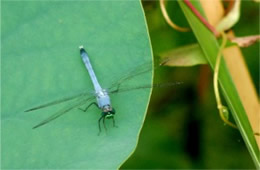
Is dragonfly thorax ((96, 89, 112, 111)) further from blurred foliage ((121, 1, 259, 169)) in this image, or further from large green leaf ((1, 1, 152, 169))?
blurred foliage ((121, 1, 259, 169))

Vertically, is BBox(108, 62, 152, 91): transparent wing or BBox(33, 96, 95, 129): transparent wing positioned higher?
BBox(108, 62, 152, 91): transparent wing

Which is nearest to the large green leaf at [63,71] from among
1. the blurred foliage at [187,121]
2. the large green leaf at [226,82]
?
the large green leaf at [226,82]

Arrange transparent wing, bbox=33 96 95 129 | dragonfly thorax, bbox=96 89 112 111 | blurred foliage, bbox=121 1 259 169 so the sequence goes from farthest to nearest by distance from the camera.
Answer: blurred foliage, bbox=121 1 259 169 < dragonfly thorax, bbox=96 89 112 111 < transparent wing, bbox=33 96 95 129

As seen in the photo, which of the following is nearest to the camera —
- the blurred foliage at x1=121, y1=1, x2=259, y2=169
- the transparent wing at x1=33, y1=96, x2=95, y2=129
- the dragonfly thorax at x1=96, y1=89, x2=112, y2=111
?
the transparent wing at x1=33, y1=96, x2=95, y2=129

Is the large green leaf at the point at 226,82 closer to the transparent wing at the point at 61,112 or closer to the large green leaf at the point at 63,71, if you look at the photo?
the large green leaf at the point at 63,71

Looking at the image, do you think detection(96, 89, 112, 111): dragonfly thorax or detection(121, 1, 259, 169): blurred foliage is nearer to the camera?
detection(96, 89, 112, 111): dragonfly thorax

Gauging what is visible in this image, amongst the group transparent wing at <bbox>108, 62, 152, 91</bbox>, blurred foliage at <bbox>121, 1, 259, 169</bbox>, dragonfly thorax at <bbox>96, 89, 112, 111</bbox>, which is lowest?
blurred foliage at <bbox>121, 1, 259, 169</bbox>

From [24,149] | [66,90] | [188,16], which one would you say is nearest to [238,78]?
[188,16]

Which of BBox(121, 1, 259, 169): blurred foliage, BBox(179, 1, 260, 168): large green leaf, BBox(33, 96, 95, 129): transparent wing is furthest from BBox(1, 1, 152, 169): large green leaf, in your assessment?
BBox(121, 1, 259, 169): blurred foliage

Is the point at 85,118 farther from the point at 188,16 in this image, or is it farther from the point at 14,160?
the point at 188,16
